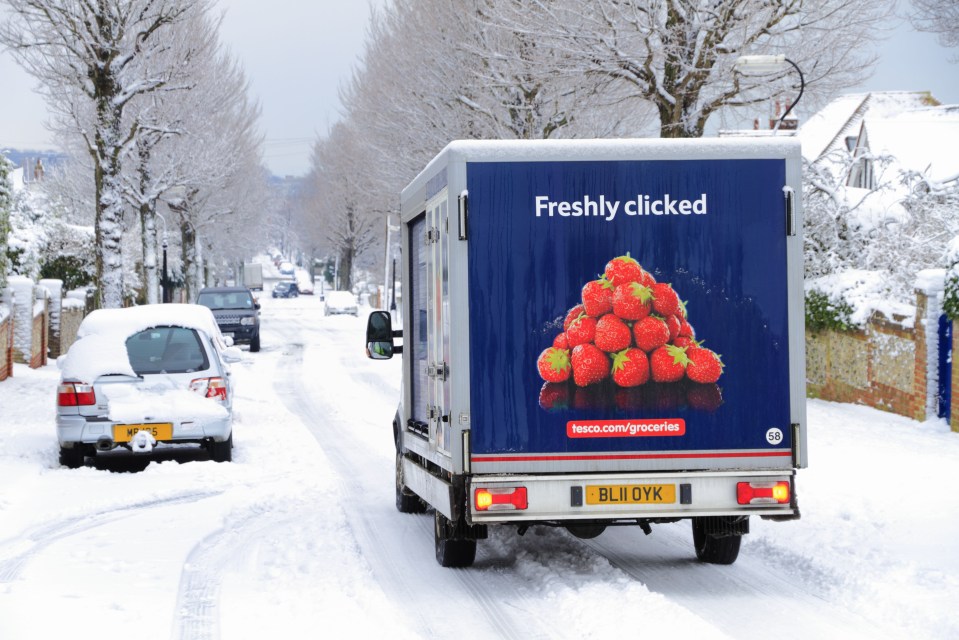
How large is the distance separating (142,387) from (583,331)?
6.87 metres

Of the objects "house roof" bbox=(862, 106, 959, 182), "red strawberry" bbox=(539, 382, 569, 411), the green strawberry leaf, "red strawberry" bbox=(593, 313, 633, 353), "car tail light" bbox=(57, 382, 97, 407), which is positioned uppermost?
"house roof" bbox=(862, 106, 959, 182)

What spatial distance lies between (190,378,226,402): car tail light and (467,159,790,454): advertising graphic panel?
650cm

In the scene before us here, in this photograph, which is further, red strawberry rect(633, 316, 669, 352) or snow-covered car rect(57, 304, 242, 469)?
snow-covered car rect(57, 304, 242, 469)

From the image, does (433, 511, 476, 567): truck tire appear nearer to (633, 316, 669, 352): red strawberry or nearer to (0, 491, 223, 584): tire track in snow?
(633, 316, 669, 352): red strawberry

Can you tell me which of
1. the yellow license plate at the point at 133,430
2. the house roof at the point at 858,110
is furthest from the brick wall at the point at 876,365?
the house roof at the point at 858,110

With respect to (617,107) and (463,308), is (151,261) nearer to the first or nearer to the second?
(617,107)

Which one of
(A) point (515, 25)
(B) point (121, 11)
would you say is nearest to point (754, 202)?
(A) point (515, 25)

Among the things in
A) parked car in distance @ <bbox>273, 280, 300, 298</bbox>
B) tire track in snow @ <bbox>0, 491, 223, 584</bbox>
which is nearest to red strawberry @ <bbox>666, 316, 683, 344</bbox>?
tire track in snow @ <bbox>0, 491, 223, 584</bbox>

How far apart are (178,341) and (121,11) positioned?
12.2 meters

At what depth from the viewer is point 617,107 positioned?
90.6 feet

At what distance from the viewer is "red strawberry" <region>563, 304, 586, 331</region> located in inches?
274

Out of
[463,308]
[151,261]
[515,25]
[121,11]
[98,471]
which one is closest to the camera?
[463,308]

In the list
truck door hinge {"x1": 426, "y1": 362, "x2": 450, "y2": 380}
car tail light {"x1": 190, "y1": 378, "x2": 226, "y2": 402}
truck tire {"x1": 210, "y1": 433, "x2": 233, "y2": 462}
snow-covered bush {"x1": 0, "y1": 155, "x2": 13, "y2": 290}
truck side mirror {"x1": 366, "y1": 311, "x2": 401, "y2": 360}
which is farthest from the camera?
snow-covered bush {"x1": 0, "y1": 155, "x2": 13, "y2": 290}

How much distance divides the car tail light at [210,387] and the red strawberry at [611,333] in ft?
22.5
